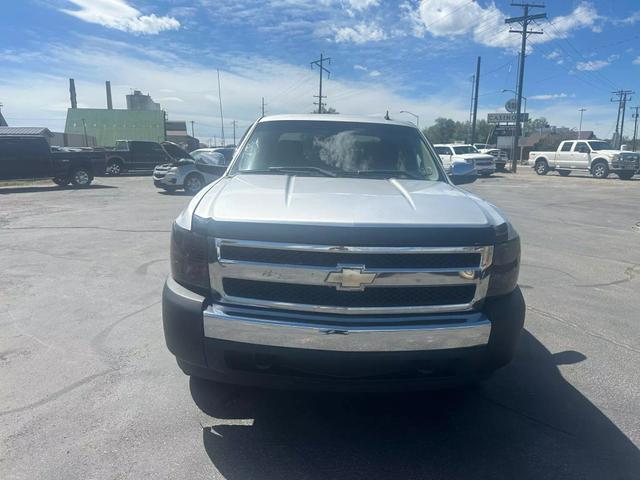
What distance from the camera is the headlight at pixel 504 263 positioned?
2594 millimetres

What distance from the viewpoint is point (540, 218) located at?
12.0 meters

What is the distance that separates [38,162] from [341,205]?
716 inches

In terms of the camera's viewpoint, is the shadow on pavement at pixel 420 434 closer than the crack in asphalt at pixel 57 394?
Yes

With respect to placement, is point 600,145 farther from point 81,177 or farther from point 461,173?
point 461,173

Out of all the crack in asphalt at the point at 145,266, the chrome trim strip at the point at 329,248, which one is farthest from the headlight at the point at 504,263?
the crack in asphalt at the point at 145,266

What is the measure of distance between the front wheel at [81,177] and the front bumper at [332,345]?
18.7 m

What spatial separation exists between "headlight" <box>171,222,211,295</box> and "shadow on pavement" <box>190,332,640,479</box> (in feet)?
3.08

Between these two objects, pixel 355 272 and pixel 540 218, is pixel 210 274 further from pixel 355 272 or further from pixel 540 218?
pixel 540 218

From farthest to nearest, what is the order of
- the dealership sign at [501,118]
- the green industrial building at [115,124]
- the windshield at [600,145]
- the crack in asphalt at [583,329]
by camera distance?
the dealership sign at [501,118]
the green industrial building at [115,124]
the windshield at [600,145]
the crack in asphalt at [583,329]

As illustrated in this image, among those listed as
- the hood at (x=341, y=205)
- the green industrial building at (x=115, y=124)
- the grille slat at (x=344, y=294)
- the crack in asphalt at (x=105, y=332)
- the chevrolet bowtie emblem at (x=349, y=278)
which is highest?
the green industrial building at (x=115, y=124)

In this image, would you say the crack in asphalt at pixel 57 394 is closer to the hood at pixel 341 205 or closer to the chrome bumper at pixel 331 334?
the chrome bumper at pixel 331 334

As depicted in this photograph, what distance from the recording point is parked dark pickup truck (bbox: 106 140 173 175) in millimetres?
26219

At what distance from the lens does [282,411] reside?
122 inches

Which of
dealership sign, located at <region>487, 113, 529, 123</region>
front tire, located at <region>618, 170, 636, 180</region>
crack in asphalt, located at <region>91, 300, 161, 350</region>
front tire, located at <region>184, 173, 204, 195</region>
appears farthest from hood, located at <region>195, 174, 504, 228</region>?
dealership sign, located at <region>487, 113, 529, 123</region>
